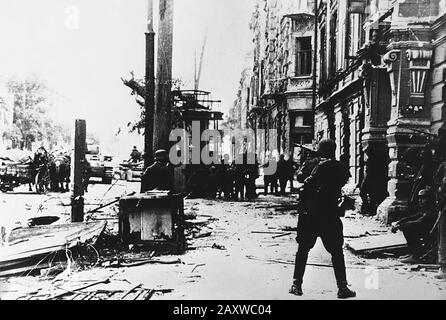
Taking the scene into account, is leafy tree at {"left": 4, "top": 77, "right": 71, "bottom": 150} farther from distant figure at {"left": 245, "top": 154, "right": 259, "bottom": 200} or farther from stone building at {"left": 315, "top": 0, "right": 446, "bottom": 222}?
stone building at {"left": 315, "top": 0, "right": 446, "bottom": 222}

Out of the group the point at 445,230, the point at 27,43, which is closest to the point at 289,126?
the point at 445,230

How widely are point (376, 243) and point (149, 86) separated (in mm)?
5625

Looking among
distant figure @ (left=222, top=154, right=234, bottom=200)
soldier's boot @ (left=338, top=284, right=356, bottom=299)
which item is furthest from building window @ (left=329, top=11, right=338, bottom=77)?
soldier's boot @ (left=338, top=284, right=356, bottom=299)

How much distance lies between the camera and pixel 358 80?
12.9m

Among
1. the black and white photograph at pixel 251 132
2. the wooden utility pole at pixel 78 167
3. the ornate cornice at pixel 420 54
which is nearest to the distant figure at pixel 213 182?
the black and white photograph at pixel 251 132

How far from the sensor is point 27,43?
6988 millimetres

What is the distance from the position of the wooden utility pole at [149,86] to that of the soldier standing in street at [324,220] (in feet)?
19.0

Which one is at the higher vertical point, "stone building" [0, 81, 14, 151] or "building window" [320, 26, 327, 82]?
"building window" [320, 26, 327, 82]

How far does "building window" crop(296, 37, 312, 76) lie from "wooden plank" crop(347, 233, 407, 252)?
5.35 metres

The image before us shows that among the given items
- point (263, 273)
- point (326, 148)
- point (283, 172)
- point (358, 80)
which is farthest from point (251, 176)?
point (326, 148)

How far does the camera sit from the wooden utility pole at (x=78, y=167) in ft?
27.5

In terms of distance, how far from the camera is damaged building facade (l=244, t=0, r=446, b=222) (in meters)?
9.24

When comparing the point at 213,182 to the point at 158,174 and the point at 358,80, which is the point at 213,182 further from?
the point at 158,174

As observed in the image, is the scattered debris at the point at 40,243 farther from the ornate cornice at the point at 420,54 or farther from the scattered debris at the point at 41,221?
the ornate cornice at the point at 420,54
